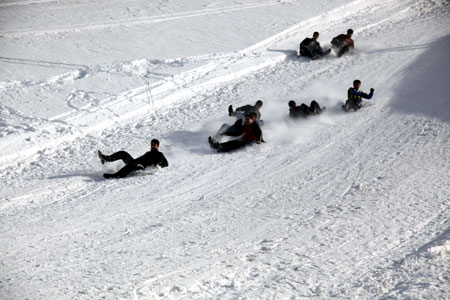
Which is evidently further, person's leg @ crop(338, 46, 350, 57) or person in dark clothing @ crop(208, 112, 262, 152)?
person's leg @ crop(338, 46, 350, 57)

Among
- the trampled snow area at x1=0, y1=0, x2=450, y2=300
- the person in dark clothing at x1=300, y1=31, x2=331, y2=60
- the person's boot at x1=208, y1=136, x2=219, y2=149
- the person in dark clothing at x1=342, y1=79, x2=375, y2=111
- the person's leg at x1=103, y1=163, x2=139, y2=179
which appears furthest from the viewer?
the person in dark clothing at x1=300, y1=31, x2=331, y2=60

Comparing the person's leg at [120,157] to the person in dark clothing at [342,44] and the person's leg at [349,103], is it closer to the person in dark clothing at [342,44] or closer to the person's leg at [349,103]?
the person's leg at [349,103]

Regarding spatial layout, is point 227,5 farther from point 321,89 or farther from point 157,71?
point 321,89

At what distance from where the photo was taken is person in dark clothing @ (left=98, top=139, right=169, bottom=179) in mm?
11469

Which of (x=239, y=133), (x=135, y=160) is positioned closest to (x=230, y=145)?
(x=239, y=133)

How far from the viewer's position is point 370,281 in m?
7.35

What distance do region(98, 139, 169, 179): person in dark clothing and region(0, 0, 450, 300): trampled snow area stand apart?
248mm

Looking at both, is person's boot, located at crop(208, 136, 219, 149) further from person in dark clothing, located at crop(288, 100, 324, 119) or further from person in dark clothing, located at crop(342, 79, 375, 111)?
person in dark clothing, located at crop(342, 79, 375, 111)

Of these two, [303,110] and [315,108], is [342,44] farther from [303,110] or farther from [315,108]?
[303,110]

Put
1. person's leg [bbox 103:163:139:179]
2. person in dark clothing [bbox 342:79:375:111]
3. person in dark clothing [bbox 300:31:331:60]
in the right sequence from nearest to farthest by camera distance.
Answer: person's leg [bbox 103:163:139:179] < person in dark clothing [bbox 342:79:375:111] < person in dark clothing [bbox 300:31:331:60]

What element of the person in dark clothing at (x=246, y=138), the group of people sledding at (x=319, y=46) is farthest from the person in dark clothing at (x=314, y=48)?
the person in dark clothing at (x=246, y=138)

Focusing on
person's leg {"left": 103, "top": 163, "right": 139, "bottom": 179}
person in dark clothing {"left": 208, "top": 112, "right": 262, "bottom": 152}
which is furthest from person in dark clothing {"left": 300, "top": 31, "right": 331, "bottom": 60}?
person's leg {"left": 103, "top": 163, "right": 139, "bottom": 179}

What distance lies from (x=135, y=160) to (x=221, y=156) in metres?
2.13

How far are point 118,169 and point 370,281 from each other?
262 inches
